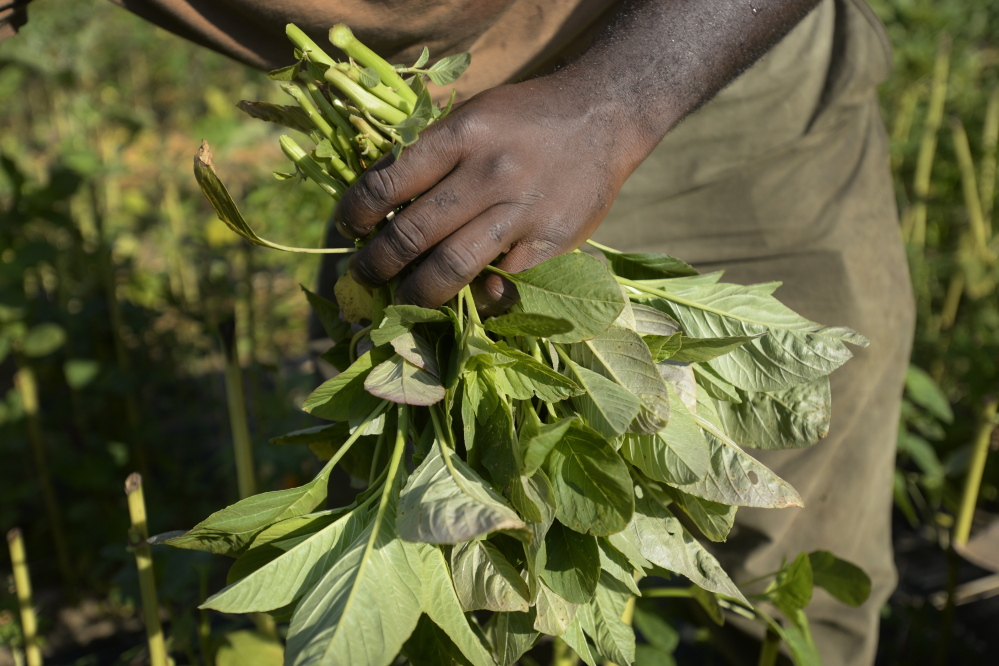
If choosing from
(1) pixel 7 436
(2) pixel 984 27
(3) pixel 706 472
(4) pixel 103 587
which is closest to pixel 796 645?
(3) pixel 706 472

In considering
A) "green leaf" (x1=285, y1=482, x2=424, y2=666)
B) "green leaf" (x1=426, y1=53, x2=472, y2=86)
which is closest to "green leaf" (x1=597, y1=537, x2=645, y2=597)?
"green leaf" (x1=285, y1=482, x2=424, y2=666)

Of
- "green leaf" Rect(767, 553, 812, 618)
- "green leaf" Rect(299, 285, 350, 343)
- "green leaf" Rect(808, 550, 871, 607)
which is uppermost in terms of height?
"green leaf" Rect(299, 285, 350, 343)

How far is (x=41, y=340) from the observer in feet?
6.47

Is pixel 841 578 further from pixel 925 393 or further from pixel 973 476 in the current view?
pixel 925 393

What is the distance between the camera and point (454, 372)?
0.81 meters

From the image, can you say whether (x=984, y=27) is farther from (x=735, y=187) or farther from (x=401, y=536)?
(x=401, y=536)

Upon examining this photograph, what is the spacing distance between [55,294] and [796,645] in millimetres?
2358

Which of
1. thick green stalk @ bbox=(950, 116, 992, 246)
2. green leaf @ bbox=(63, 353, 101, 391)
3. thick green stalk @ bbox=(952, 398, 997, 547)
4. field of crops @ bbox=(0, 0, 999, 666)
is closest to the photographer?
thick green stalk @ bbox=(952, 398, 997, 547)

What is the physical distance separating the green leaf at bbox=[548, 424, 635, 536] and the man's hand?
0.19 m

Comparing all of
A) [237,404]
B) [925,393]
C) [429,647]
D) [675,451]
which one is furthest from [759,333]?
[925,393]

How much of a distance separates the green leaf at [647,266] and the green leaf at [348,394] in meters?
0.37

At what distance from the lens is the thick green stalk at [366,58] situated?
2.66 ft

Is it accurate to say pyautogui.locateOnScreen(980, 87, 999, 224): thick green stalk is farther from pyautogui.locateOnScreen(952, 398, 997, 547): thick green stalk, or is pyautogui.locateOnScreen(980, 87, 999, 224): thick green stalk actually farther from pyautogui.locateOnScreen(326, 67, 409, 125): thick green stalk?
pyautogui.locateOnScreen(326, 67, 409, 125): thick green stalk

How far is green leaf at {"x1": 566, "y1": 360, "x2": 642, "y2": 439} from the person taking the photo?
75cm
